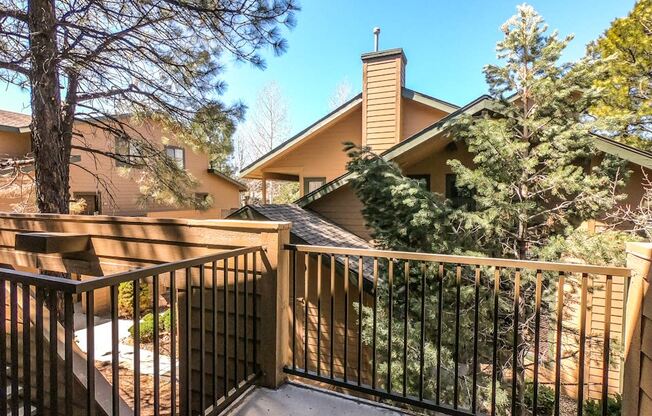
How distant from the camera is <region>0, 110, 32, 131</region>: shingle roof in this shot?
362 inches

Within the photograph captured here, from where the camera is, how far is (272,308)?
8.65 feet

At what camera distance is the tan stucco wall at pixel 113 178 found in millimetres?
9164

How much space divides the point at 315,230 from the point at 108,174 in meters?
8.82

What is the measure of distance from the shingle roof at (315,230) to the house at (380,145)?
33 cm

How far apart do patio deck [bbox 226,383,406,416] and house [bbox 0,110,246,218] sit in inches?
212

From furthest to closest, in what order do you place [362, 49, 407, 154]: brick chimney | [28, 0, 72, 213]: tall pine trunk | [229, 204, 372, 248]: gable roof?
1. [362, 49, 407, 154]: brick chimney
2. [229, 204, 372, 248]: gable roof
3. [28, 0, 72, 213]: tall pine trunk

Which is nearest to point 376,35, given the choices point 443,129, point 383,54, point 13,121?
point 383,54

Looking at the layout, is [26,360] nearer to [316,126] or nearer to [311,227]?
[311,227]

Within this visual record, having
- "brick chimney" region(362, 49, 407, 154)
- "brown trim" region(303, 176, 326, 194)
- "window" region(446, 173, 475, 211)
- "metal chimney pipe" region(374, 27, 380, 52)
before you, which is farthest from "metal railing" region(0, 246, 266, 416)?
"metal chimney pipe" region(374, 27, 380, 52)

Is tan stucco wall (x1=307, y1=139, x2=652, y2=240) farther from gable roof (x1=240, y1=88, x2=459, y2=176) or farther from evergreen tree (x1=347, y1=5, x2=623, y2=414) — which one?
evergreen tree (x1=347, y1=5, x2=623, y2=414)

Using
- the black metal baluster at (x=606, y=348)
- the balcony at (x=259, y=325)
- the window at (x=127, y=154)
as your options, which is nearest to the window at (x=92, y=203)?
the window at (x=127, y=154)

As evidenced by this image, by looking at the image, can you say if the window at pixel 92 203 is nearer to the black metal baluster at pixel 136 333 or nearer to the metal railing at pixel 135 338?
the metal railing at pixel 135 338

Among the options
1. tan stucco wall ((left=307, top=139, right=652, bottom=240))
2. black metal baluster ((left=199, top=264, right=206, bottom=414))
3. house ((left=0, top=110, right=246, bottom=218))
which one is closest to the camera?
black metal baluster ((left=199, top=264, right=206, bottom=414))

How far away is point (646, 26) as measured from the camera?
10.2 meters
